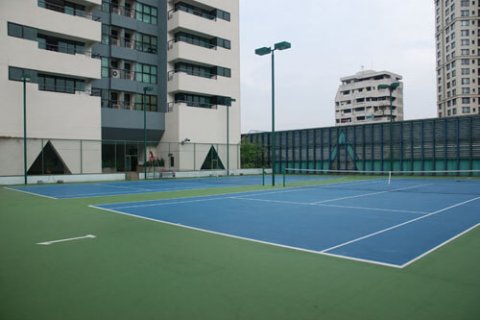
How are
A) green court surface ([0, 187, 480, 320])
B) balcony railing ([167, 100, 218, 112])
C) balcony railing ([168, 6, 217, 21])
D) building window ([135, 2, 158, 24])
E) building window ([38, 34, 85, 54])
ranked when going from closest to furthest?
green court surface ([0, 187, 480, 320])
building window ([38, 34, 85, 54])
building window ([135, 2, 158, 24])
balcony railing ([167, 100, 218, 112])
balcony railing ([168, 6, 217, 21])

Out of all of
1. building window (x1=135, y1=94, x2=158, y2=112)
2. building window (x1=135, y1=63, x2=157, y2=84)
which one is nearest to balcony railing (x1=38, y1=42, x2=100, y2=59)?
building window (x1=135, y1=63, x2=157, y2=84)

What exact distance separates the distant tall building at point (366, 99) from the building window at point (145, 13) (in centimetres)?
7645

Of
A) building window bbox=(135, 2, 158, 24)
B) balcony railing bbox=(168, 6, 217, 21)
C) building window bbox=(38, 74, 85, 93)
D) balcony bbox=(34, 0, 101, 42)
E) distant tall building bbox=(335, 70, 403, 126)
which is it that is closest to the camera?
balcony bbox=(34, 0, 101, 42)

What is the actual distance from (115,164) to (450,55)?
9531cm

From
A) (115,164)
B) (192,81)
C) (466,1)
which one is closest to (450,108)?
(466,1)

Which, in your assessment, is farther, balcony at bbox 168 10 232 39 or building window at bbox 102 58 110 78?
balcony at bbox 168 10 232 39

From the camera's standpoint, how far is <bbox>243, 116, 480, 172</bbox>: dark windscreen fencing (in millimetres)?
32500

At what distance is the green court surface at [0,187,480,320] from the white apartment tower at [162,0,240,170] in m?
32.1

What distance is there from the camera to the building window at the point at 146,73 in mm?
A: 39531

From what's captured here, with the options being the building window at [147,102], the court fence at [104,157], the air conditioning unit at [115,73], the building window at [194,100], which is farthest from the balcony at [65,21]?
the building window at [194,100]

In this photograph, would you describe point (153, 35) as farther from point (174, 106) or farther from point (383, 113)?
point (383, 113)

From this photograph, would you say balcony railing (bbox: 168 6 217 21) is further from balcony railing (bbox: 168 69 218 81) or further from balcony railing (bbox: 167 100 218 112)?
balcony railing (bbox: 167 100 218 112)

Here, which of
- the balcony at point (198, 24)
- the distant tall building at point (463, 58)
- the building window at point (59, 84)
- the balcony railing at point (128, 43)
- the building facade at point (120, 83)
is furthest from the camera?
the distant tall building at point (463, 58)

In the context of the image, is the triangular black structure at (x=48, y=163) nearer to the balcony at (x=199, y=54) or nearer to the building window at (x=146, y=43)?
the building window at (x=146, y=43)
